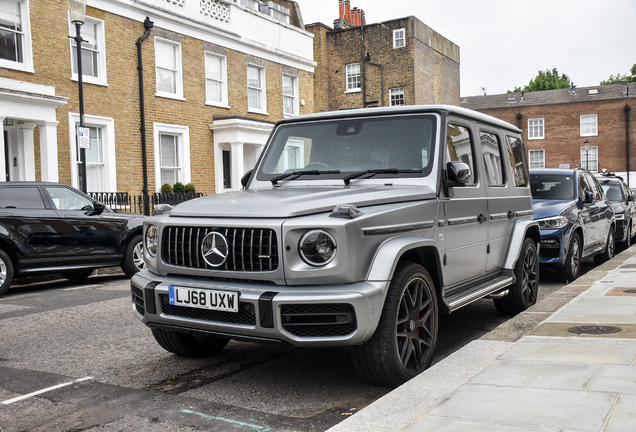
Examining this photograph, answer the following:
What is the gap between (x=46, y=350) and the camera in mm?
5559

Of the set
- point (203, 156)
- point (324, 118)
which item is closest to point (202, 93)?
point (203, 156)

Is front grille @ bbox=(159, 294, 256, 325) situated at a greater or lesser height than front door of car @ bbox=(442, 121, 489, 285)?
lesser

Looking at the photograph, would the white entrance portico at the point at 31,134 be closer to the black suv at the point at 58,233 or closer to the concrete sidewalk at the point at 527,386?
the black suv at the point at 58,233

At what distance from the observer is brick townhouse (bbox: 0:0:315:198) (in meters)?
15.4

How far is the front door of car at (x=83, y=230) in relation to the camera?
32.3ft

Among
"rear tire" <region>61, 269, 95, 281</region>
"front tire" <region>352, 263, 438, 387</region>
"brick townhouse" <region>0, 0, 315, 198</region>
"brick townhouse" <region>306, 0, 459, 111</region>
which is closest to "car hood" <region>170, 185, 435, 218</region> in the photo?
"front tire" <region>352, 263, 438, 387</region>

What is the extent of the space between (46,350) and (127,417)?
220cm

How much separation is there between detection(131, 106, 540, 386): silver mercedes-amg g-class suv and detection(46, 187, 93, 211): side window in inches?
214

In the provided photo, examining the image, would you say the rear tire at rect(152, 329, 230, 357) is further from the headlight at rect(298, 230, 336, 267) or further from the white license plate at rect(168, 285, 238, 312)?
the headlight at rect(298, 230, 336, 267)

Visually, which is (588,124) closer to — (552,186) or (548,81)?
(548,81)

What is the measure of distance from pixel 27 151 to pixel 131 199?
332 cm

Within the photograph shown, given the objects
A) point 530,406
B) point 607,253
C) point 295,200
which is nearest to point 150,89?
point 607,253

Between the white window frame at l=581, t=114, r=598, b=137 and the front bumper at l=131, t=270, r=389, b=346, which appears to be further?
the white window frame at l=581, t=114, r=598, b=137

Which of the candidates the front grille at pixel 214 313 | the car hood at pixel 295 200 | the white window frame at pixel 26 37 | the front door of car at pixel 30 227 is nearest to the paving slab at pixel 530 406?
the front grille at pixel 214 313
